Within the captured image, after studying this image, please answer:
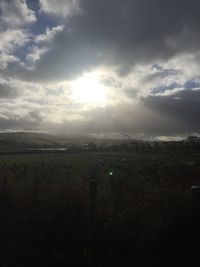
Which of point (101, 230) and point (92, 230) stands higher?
point (92, 230)

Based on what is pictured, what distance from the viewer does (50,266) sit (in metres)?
7.45

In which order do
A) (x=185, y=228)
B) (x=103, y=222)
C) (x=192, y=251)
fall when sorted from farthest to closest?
(x=103, y=222)
(x=185, y=228)
(x=192, y=251)

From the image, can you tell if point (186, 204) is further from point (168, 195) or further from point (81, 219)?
point (81, 219)

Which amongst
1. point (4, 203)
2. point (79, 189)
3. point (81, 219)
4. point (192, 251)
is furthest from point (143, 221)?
point (4, 203)

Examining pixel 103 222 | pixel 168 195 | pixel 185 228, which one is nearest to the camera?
pixel 185 228

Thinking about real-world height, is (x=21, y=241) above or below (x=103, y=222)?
below

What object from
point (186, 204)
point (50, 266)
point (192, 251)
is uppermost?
point (186, 204)

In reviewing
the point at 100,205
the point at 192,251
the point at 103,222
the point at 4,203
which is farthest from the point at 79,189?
the point at 192,251

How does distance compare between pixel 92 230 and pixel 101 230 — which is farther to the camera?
pixel 101 230

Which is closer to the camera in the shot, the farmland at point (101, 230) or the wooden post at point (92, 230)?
the farmland at point (101, 230)

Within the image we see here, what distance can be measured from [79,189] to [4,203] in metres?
3.43

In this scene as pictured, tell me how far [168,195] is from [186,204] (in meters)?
1.01

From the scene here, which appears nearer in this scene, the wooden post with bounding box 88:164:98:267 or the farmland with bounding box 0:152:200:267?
the farmland with bounding box 0:152:200:267

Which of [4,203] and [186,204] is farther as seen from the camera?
[4,203]
